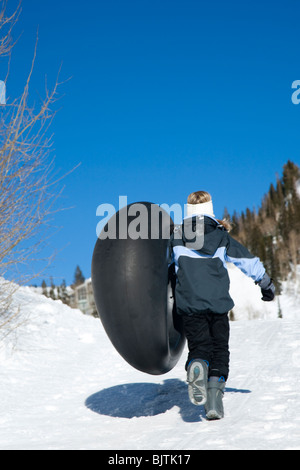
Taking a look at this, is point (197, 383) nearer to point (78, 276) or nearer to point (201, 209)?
point (201, 209)

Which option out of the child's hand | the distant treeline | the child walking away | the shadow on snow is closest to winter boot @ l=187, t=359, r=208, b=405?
the child walking away

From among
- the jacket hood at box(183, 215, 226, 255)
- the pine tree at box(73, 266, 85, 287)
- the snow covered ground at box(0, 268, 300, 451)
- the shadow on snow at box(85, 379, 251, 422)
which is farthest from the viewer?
the pine tree at box(73, 266, 85, 287)

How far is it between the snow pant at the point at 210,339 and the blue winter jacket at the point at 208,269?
10 centimetres

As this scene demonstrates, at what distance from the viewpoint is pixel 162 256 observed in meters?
4.10

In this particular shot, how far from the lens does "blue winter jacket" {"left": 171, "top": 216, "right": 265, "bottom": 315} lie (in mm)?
3838

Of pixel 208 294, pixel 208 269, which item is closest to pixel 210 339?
pixel 208 294

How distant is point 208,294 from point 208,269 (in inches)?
7.7

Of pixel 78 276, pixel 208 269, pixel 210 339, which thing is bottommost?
pixel 210 339

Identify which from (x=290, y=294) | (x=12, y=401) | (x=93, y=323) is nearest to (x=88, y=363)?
(x=12, y=401)

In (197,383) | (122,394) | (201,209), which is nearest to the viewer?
(197,383)

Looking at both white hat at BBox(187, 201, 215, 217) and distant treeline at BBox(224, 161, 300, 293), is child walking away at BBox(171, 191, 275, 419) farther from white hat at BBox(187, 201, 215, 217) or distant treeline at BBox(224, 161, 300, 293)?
distant treeline at BBox(224, 161, 300, 293)

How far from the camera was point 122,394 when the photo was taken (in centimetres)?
556

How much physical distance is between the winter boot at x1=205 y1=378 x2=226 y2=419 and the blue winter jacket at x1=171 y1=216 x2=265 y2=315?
0.55 metres
